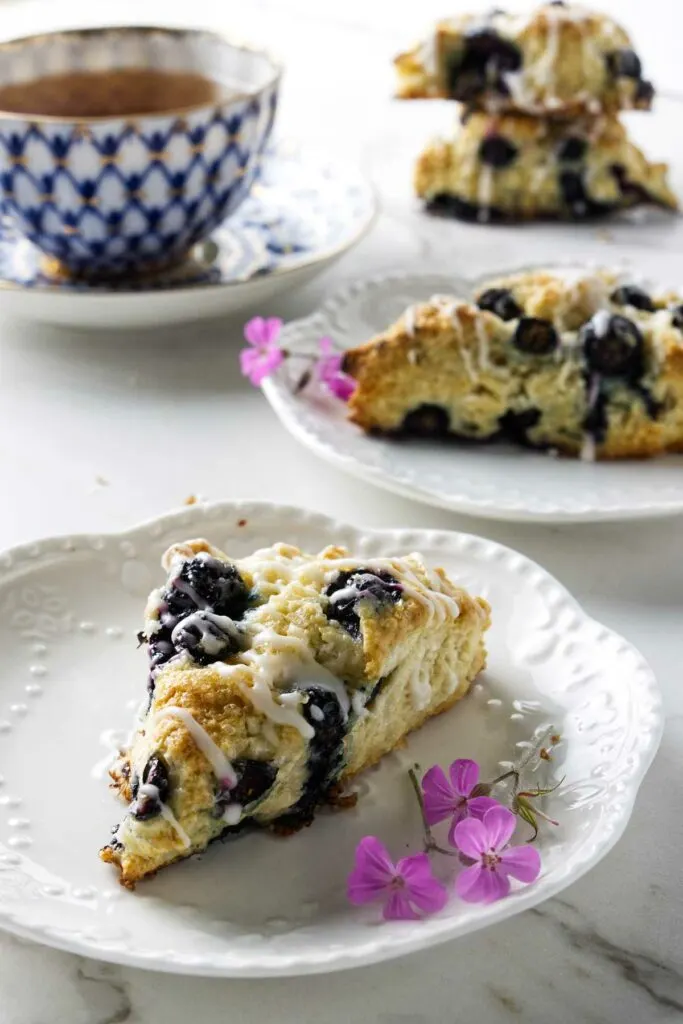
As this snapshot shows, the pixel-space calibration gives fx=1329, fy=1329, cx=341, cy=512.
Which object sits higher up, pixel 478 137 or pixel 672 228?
pixel 478 137

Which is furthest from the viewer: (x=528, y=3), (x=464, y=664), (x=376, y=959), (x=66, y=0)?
(x=528, y=3)

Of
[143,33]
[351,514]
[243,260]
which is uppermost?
[143,33]

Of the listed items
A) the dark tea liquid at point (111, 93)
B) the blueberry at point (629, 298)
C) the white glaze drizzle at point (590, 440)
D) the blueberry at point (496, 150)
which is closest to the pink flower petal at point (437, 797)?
the white glaze drizzle at point (590, 440)

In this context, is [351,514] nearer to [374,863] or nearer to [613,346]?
[613,346]

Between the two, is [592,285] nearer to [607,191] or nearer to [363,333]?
[363,333]

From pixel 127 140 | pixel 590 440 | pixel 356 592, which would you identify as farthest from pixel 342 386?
pixel 356 592

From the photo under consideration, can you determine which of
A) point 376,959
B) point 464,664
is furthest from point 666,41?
point 376,959

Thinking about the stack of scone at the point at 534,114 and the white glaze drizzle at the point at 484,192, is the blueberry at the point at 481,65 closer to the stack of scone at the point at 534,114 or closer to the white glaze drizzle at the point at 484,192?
the stack of scone at the point at 534,114
